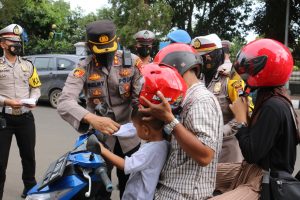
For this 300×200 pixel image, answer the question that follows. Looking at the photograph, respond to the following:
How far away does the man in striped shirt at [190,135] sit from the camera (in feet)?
6.12

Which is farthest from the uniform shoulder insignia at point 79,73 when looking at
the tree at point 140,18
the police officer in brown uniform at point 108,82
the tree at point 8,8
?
the tree at point 8,8

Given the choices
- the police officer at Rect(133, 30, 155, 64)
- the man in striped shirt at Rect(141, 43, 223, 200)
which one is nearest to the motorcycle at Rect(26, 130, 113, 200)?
the man in striped shirt at Rect(141, 43, 223, 200)

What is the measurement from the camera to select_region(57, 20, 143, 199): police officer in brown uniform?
280 centimetres

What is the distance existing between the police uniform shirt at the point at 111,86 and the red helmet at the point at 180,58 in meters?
0.76

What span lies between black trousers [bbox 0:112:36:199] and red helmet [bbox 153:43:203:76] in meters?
2.79

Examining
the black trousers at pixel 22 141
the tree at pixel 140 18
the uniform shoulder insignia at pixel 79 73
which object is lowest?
the black trousers at pixel 22 141

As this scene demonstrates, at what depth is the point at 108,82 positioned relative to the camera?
118 inches

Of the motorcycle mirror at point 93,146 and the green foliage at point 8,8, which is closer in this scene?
the motorcycle mirror at point 93,146

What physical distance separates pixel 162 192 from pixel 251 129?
53cm

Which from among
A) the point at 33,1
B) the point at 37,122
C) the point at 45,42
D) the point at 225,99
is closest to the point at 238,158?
the point at 225,99

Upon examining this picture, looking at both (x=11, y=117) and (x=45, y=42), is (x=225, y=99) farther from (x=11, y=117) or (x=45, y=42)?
(x=45, y=42)

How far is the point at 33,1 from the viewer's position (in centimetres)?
2670

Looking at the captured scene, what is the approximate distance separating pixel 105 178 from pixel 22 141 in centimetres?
296

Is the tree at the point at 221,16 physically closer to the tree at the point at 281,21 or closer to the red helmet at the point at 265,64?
the tree at the point at 281,21
